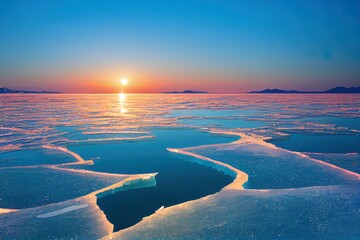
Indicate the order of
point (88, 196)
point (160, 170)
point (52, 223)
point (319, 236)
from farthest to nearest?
point (160, 170)
point (88, 196)
point (52, 223)
point (319, 236)

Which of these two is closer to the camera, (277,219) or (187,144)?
(277,219)

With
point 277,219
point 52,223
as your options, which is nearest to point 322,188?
point 277,219

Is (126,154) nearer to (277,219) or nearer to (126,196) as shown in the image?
(126,196)

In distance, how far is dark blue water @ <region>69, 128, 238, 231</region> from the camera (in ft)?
14.0

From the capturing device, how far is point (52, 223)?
11.7ft

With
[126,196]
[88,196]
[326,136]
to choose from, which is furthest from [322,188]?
[326,136]

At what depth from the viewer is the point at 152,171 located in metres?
6.16

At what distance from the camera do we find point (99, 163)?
691 centimetres

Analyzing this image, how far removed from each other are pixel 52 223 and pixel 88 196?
0.94 m

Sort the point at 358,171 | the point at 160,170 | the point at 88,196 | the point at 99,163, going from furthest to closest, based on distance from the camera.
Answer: the point at 99,163 → the point at 160,170 → the point at 358,171 → the point at 88,196

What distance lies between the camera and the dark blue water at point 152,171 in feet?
14.0

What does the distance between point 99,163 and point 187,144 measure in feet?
10.8

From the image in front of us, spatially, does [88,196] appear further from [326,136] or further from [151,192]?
[326,136]

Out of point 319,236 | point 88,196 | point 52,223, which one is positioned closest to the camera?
point 319,236
